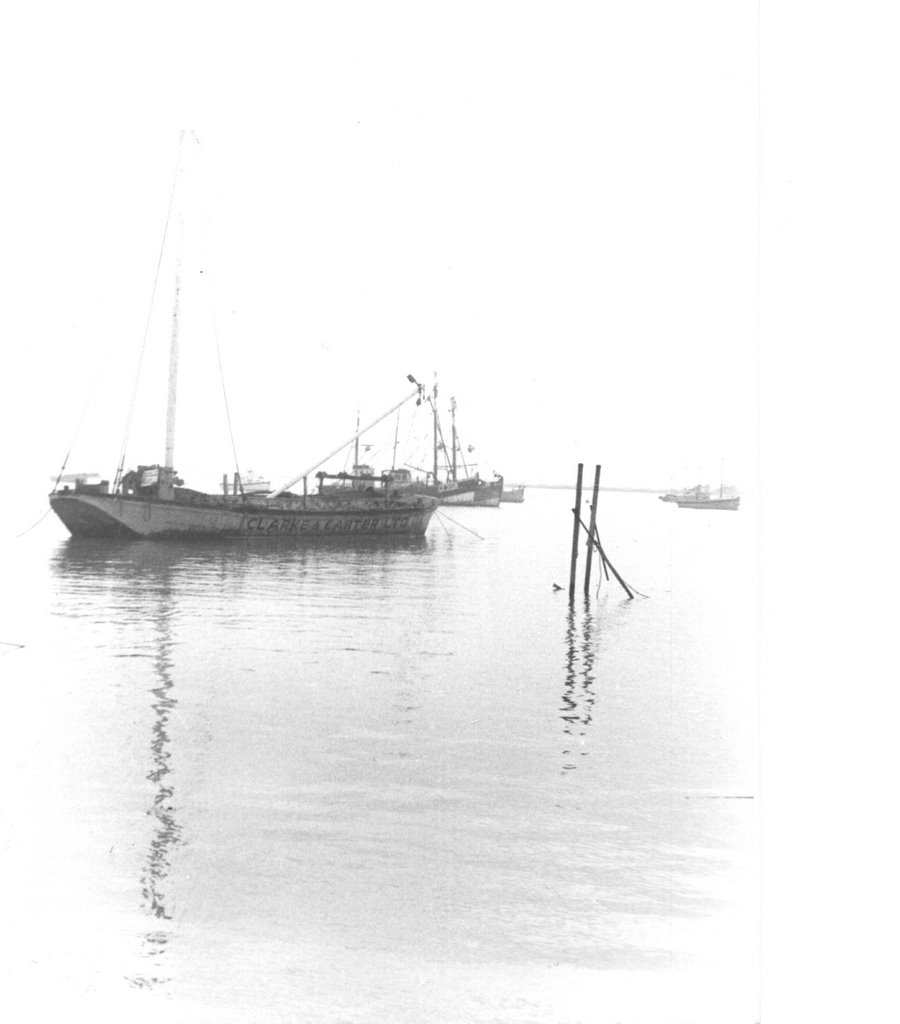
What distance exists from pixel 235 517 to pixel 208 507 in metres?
0.26

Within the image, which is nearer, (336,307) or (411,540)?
(336,307)

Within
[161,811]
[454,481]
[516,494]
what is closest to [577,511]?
[516,494]

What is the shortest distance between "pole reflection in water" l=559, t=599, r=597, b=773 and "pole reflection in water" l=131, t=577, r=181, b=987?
248 centimetres

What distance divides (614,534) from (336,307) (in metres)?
2.22

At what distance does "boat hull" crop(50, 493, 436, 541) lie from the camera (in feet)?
14.5

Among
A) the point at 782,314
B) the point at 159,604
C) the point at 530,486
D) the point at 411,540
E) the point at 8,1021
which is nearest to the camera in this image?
the point at 8,1021

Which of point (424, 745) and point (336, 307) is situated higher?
point (336, 307)

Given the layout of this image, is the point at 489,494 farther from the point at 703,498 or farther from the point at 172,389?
the point at 172,389

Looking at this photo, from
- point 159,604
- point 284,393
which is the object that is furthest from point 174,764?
point 284,393

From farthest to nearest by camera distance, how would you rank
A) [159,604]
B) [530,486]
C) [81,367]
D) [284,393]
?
[159,604] < [284,393] < [530,486] < [81,367]

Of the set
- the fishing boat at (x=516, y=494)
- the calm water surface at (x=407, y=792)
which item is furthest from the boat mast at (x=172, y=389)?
the fishing boat at (x=516, y=494)

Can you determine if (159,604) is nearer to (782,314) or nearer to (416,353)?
(416,353)

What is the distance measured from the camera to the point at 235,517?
597 centimetres

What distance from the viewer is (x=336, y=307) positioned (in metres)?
4.83
